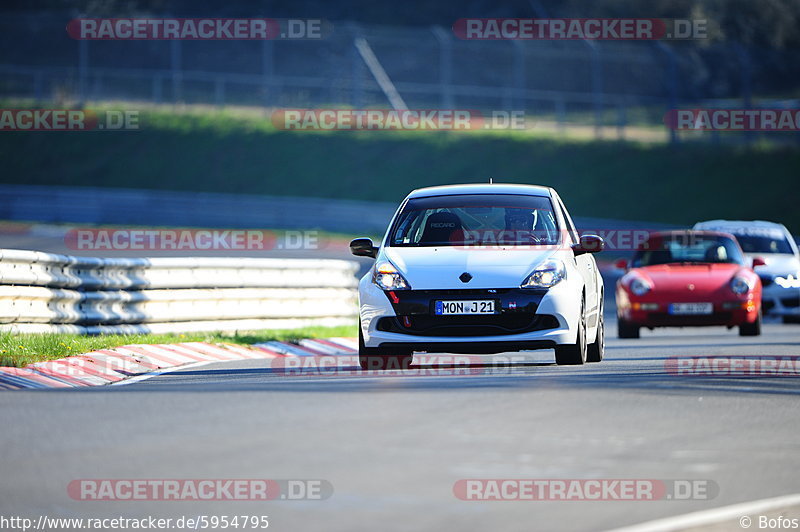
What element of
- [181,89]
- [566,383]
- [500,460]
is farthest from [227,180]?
[500,460]

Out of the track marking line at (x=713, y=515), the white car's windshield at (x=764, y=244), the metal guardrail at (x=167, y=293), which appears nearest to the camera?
the track marking line at (x=713, y=515)

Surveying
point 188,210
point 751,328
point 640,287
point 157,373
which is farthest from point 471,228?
point 188,210

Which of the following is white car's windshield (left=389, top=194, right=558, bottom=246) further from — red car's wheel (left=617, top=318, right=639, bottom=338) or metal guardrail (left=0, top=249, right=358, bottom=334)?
red car's wheel (left=617, top=318, right=639, bottom=338)

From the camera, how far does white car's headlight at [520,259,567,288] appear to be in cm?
1247

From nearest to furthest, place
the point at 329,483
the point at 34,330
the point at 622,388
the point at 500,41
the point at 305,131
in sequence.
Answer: the point at 329,483 → the point at 622,388 → the point at 34,330 → the point at 500,41 → the point at 305,131

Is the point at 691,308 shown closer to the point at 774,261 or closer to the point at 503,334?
the point at 774,261

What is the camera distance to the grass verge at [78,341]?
12.8 metres

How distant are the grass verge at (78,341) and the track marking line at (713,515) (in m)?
7.19

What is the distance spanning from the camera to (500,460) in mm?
7602

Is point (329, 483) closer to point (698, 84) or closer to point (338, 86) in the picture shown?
point (338, 86)

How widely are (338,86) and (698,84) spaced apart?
14.1 m

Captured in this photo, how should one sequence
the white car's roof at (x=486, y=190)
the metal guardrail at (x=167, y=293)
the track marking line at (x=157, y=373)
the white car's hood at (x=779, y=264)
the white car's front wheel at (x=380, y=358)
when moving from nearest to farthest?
1. the track marking line at (x=157, y=373)
2. the white car's front wheel at (x=380, y=358)
3. the white car's roof at (x=486, y=190)
4. the metal guardrail at (x=167, y=293)
5. the white car's hood at (x=779, y=264)

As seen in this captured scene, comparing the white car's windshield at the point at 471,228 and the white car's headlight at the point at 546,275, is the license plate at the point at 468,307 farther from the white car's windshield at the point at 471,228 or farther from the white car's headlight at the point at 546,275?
the white car's windshield at the point at 471,228

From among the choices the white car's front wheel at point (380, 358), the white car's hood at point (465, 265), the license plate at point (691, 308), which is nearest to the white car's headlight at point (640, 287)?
the license plate at point (691, 308)
